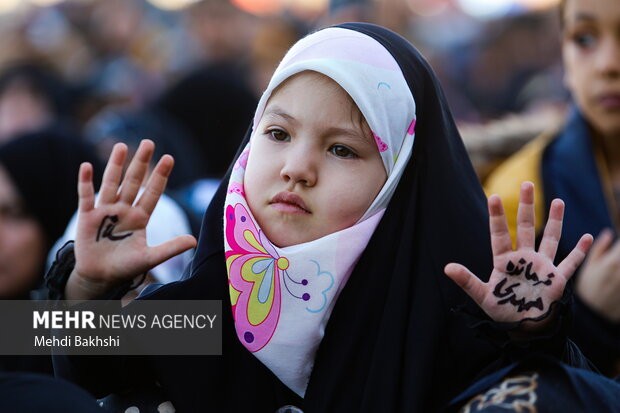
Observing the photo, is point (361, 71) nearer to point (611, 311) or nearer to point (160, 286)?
point (160, 286)

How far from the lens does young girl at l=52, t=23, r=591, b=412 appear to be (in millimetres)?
2352

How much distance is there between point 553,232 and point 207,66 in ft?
17.4

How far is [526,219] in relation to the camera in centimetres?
229

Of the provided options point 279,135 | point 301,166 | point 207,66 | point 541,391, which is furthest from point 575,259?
point 207,66

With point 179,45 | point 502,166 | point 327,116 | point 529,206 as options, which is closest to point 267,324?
point 327,116

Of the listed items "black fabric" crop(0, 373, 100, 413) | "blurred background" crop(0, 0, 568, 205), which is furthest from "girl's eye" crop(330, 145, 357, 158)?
"blurred background" crop(0, 0, 568, 205)

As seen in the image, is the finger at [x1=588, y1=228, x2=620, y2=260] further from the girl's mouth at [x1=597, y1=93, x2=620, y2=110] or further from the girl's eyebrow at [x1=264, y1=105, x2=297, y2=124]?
the girl's eyebrow at [x1=264, y1=105, x2=297, y2=124]

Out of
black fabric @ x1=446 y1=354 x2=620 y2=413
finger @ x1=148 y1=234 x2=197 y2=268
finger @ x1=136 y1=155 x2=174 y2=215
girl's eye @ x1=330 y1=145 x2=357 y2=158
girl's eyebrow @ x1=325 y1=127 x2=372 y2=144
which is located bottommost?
black fabric @ x1=446 y1=354 x2=620 y2=413

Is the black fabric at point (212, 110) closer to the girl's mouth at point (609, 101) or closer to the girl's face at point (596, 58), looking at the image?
the girl's face at point (596, 58)

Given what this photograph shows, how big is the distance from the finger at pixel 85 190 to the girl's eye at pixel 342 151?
655 mm

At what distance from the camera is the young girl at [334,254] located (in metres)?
2.35

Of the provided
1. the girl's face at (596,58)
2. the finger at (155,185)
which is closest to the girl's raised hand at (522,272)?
the finger at (155,185)

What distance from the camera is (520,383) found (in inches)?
84.2

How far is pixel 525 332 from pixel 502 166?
1.90 m
